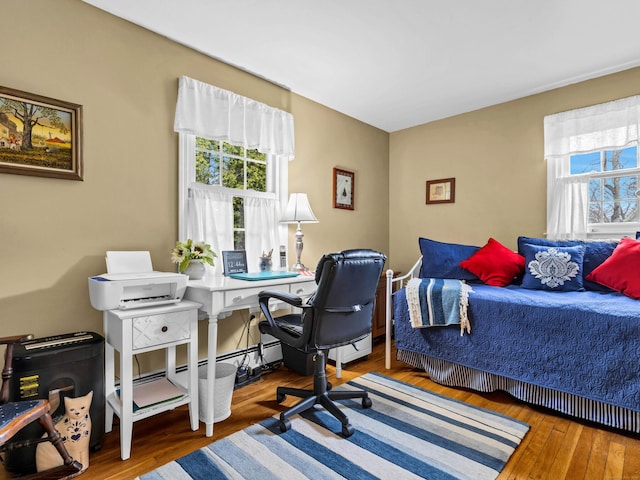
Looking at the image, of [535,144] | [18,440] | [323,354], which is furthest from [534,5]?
[18,440]

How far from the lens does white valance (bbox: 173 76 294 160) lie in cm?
243

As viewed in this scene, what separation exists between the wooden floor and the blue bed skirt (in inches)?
3.8

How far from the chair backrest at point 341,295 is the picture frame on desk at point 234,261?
0.85m

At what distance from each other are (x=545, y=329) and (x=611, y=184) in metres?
1.65

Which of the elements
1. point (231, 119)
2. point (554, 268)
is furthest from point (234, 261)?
point (554, 268)

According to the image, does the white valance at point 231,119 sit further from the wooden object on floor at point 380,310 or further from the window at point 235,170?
the wooden object on floor at point 380,310

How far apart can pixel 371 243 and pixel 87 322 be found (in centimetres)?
289

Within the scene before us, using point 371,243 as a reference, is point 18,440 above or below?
below

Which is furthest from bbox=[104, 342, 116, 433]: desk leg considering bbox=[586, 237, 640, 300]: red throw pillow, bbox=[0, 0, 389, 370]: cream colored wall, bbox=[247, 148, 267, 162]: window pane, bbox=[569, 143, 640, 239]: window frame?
bbox=[569, 143, 640, 239]: window frame

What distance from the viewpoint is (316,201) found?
3486 millimetres

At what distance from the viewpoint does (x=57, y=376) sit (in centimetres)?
165

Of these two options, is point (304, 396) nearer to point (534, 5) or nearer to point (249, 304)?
point (249, 304)

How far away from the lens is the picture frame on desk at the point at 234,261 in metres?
2.55

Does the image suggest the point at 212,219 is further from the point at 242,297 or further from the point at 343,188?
the point at 343,188
